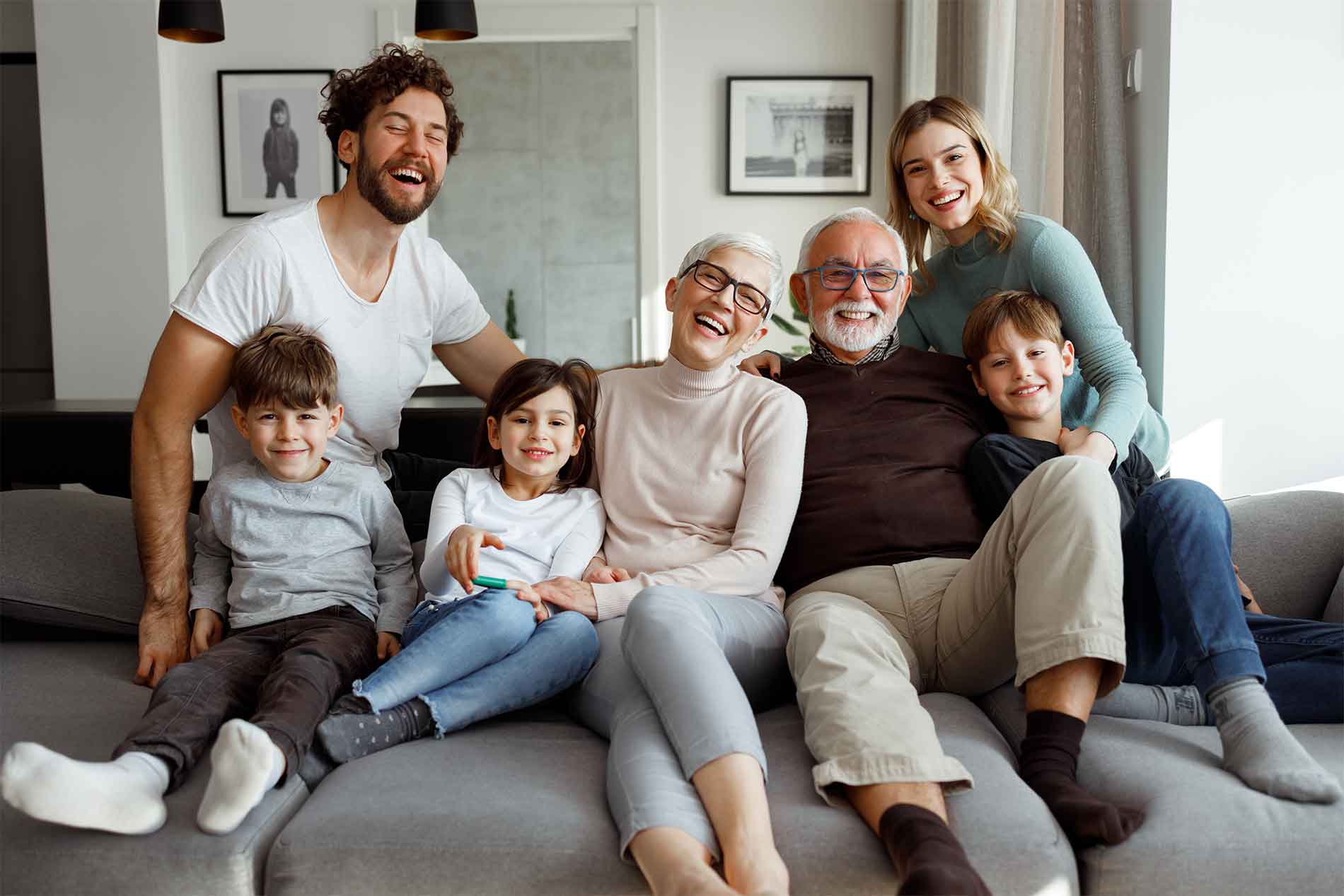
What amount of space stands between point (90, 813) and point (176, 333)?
0.96m

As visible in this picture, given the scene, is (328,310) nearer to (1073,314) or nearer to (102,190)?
(1073,314)

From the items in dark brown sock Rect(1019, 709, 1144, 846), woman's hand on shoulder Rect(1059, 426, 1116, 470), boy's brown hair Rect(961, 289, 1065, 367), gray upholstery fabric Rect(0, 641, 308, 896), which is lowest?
gray upholstery fabric Rect(0, 641, 308, 896)

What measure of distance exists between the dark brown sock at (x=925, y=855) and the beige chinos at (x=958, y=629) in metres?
0.06

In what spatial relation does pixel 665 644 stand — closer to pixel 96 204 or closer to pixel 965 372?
pixel 965 372

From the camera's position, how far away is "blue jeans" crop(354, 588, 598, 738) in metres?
1.65

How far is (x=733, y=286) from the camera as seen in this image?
1.99 m

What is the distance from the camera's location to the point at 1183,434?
2604 mm

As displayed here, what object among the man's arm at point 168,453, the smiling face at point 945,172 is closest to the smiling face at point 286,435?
the man's arm at point 168,453

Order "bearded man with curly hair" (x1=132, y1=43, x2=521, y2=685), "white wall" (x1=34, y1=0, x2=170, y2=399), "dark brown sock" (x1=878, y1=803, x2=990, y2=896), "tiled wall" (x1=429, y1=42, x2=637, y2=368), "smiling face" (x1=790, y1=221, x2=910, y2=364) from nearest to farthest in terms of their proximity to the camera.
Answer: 1. "dark brown sock" (x1=878, y1=803, x2=990, y2=896)
2. "bearded man with curly hair" (x1=132, y1=43, x2=521, y2=685)
3. "smiling face" (x1=790, y1=221, x2=910, y2=364)
4. "white wall" (x1=34, y1=0, x2=170, y2=399)
5. "tiled wall" (x1=429, y1=42, x2=637, y2=368)

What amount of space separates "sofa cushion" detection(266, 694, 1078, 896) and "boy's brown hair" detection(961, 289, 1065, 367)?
845 mm

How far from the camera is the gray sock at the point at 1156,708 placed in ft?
5.57

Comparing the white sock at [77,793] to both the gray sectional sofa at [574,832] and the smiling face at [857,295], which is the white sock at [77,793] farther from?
the smiling face at [857,295]

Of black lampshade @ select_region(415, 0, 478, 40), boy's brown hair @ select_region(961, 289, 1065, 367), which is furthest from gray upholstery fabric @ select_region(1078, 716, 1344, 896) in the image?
black lampshade @ select_region(415, 0, 478, 40)

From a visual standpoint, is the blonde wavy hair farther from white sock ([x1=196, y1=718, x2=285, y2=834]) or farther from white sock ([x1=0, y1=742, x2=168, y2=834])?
white sock ([x1=0, y1=742, x2=168, y2=834])
